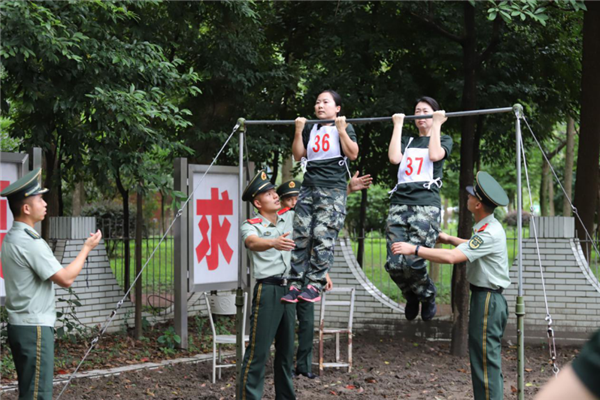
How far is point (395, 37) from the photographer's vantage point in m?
9.75

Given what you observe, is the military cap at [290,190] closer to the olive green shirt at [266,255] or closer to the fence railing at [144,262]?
the olive green shirt at [266,255]

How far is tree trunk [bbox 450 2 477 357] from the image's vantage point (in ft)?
27.2

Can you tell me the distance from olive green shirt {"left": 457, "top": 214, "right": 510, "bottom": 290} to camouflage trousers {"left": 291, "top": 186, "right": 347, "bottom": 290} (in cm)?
98

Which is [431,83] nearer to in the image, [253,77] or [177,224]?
[253,77]

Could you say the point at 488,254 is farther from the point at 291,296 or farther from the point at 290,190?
the point at 290,190

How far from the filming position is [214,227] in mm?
8289

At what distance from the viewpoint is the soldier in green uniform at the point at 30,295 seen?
4242 millimetres

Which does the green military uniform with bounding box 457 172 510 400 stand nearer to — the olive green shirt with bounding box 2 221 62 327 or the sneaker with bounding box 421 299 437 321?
the sneaker with bounding box 421 299 437 321

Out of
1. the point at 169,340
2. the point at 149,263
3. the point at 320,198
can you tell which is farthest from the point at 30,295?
the point at 149,263

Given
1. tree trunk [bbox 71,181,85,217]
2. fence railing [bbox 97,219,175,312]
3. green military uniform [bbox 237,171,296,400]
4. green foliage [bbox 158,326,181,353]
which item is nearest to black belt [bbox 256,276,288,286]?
green military uniform [bbox 237,171,296,400]

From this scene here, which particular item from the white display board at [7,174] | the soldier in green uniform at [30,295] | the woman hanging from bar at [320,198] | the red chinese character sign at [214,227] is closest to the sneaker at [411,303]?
the woman hanging from bar at [320,198]

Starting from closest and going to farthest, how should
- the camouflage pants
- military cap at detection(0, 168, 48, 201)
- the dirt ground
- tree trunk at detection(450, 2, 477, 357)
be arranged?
military cap at detection(0, 168, 48, 201) → the camouflage pants → the dirt ground → tree trunk at detection(450, 2, 477, 357)

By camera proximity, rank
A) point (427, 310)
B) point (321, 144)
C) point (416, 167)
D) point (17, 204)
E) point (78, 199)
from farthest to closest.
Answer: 1. point (78, 199)
2. point (321, 144)
3. point (427, 310)
4. point (416, 167)
5. point (17, 204)

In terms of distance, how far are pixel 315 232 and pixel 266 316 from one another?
2.40ft
